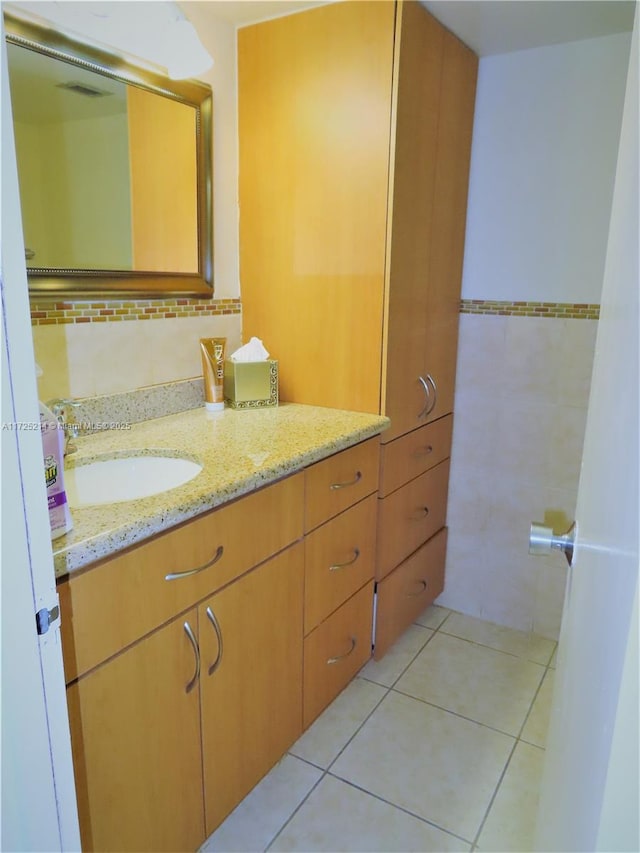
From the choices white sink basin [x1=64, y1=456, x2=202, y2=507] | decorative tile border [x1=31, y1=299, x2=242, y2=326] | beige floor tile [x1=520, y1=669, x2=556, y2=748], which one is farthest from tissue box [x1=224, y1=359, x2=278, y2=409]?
beige floor tile [x1=520, y1=669, x2=556, y2=748]

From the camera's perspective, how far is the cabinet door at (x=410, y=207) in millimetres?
1641

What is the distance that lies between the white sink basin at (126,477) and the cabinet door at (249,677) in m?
0.31

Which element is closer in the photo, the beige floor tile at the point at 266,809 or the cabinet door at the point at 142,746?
the cabinet door at the point at 142,746

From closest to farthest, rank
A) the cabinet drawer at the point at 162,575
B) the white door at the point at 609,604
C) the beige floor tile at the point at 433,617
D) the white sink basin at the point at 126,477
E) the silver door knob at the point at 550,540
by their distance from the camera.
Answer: the white door at the point at 609,604 → the silver door knob at the point at 550,540 → the cabinet drawer at the point at 162,575 → the white sink basin at the point at 126,477 → the beige floor tile at the point at 433,617

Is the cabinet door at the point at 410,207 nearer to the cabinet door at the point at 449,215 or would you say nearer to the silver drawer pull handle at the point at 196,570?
the cabinet door at the point at 449,215

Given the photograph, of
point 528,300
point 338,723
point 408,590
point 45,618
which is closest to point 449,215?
point 528,300

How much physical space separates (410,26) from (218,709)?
1.81 meters

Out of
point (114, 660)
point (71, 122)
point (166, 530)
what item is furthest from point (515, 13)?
point (114, 660)

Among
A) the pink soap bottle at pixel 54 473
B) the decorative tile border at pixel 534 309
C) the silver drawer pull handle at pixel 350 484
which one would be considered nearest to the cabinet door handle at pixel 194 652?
the pink soap bottle at pixel 54 473

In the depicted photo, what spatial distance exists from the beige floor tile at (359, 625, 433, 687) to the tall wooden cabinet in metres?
0.11

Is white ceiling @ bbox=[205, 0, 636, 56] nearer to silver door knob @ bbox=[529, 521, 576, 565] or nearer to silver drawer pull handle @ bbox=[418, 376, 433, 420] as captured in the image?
silver drawer pull handle @ bbox=[418, 376, 433, 420]

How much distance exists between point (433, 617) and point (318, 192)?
168cm

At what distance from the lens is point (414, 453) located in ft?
6.66

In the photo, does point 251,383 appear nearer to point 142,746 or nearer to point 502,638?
point 142,746
